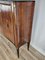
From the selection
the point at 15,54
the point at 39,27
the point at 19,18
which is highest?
the point at 19,18

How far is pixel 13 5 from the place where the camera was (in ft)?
3.61

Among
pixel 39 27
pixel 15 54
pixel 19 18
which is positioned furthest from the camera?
pixel 15 54

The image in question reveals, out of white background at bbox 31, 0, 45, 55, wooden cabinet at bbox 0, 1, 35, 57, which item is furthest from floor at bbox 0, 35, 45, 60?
wooden cabinet at bbox 0, 1, 35, 57

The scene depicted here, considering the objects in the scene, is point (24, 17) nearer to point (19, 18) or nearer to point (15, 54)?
point (19, 18)

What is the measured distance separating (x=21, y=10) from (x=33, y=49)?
100 cm

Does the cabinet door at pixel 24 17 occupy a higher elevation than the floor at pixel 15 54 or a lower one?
higher

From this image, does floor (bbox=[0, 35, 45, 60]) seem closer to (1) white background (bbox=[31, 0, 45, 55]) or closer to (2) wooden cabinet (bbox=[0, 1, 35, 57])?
(1) white background (bbox=[31, 0, 45, 55])

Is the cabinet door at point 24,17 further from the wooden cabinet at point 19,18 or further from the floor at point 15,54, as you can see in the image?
the floor at point 15,54

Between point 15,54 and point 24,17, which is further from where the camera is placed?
point 15,54

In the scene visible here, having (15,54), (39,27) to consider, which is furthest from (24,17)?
(15,54)

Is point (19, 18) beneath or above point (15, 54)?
above

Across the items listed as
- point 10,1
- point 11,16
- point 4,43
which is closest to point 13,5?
point 10,1

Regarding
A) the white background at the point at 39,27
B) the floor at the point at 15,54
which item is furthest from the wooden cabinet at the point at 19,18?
the floor at the point at 15,54

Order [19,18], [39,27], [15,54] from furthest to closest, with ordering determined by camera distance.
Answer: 1. [15,54]
2. [39,27]
3. [19,18]
